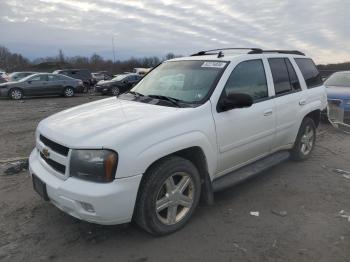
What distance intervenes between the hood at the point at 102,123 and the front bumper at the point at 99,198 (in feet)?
1.17

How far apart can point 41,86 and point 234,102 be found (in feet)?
59.5

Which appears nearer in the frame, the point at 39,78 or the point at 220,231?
the point at 220,231

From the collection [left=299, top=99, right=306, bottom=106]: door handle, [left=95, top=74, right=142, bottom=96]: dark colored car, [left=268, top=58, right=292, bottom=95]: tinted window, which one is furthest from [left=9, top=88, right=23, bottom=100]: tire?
[left=299, top=99, right=306, bottom=106]: door handle

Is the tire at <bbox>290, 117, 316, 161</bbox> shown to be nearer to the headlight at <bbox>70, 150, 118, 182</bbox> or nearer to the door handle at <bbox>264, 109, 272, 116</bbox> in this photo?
the door handle at <bbox>264, 109, 272, 116</bbox>

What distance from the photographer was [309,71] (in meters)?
6.02

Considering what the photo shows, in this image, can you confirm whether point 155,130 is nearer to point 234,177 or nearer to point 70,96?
point 234,177

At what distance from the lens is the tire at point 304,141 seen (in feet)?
19.0

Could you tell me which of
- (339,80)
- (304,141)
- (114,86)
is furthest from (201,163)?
(114,86)

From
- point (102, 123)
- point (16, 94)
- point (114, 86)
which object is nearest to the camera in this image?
point (102, 123)

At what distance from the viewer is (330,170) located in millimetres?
5711

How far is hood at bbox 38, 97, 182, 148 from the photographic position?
126 inches

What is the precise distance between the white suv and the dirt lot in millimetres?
292

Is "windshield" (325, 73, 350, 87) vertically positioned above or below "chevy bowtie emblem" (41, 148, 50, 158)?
above

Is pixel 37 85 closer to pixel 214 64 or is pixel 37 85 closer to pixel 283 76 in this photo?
pixel 283 76
